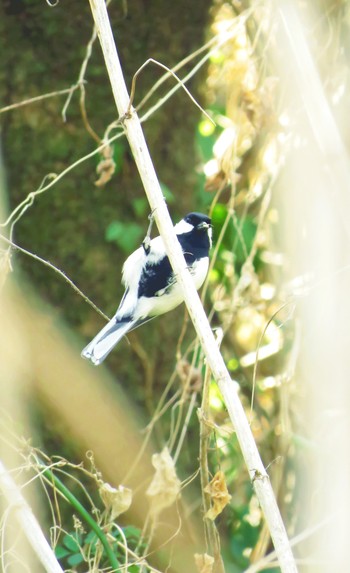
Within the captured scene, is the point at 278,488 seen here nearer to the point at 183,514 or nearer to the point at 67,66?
the point at 183,514

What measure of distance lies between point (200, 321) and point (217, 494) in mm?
353

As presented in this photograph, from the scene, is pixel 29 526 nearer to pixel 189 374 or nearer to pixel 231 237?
pixel 189 374

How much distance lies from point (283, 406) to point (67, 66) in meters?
1.29

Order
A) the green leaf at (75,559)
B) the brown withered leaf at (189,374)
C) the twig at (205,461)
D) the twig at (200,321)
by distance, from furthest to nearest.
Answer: the brown withered leaf at (189,374), the green leaf at (75,559), the twig at (205,461), the twig at (200,321)

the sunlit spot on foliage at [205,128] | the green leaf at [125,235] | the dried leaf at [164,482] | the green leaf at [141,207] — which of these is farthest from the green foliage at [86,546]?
the sunlit spot on foliage at [205,128]

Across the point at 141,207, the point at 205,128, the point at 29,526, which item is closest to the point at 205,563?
the point at 29,526

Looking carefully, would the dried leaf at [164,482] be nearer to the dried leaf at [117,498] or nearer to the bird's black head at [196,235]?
the dried leaf at [117,498]

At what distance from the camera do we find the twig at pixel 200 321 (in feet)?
4.79

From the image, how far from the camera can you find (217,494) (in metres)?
1.65

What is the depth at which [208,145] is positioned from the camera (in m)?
2.90

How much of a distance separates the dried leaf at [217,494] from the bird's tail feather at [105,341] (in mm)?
374

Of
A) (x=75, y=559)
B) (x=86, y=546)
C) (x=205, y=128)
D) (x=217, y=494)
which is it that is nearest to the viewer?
(x=217, y=494)

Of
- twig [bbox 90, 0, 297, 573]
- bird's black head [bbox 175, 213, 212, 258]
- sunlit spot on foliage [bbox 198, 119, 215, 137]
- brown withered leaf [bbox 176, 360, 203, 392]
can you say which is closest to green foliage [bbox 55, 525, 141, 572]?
brown withered leaf [bbox 176, 360, 203, 392]

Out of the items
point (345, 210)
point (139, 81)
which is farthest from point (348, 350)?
point (139, 81)
